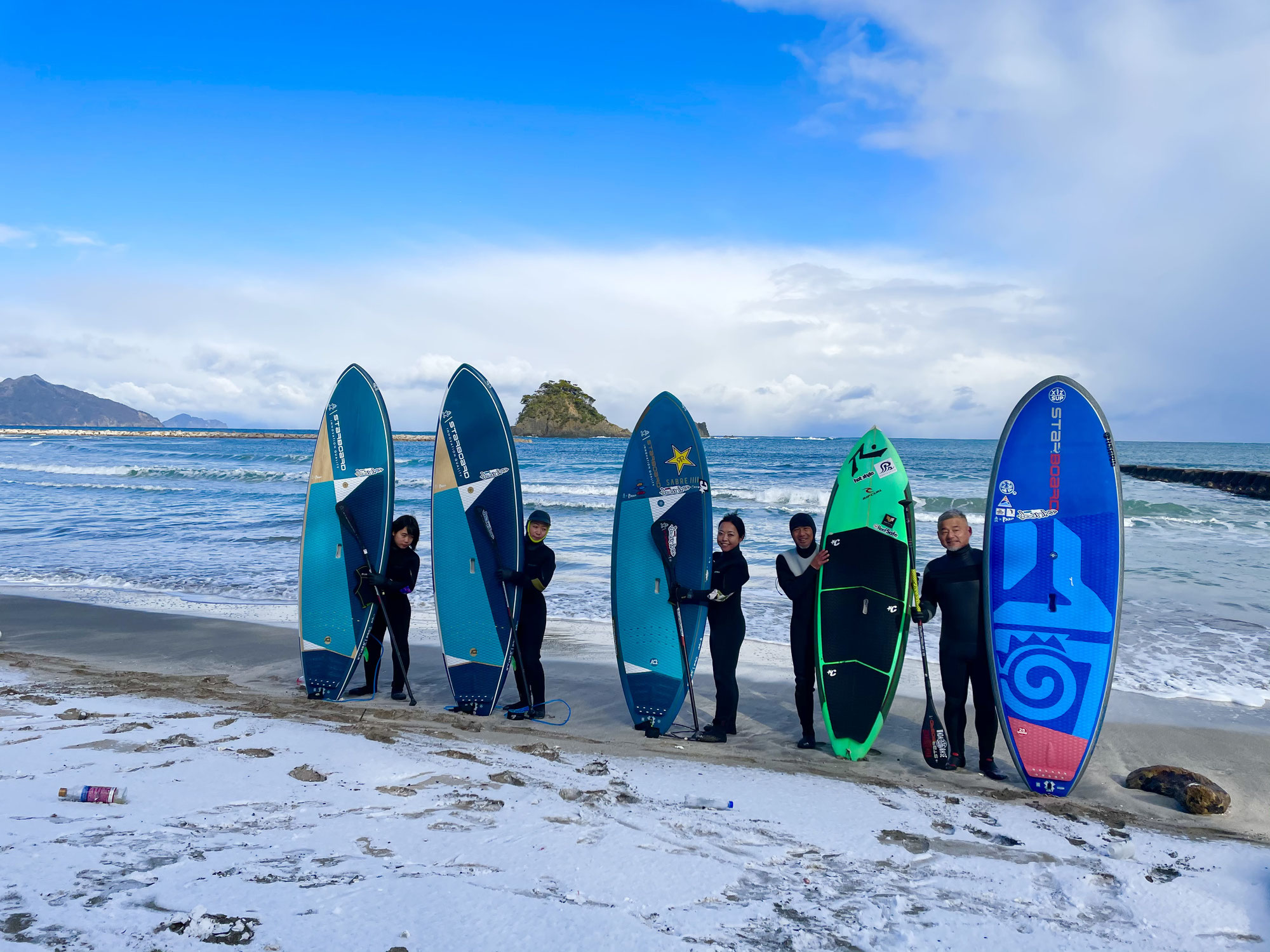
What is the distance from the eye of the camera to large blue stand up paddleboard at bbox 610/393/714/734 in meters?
4.77

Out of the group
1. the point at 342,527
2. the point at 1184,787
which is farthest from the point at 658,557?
the point at 1184,787

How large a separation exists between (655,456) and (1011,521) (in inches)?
89.3

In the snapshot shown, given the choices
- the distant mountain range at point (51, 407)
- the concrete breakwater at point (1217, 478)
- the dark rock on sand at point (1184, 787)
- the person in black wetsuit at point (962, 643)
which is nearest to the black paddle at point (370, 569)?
the person in black wetsuit at point (962, 643)

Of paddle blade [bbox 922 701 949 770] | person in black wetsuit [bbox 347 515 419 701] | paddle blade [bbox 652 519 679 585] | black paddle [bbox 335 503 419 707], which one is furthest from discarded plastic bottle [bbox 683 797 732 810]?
person in black wetsuit [bbox 347 515 419 701]

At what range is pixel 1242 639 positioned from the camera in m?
6.86

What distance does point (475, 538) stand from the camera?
205 inches

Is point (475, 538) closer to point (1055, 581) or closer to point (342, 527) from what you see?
point (342, 527)

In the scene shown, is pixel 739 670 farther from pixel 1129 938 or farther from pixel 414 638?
pixel 1129 938

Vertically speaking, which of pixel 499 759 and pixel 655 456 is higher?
pixel 655 456

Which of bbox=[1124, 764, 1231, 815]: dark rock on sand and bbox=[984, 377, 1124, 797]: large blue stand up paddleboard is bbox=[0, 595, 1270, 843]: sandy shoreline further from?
bbox=[984, 377, 1124, 797]: large blue stand up paddleboard

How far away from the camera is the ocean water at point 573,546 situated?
23.2 feet

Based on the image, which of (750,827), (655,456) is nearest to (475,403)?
(655,456)

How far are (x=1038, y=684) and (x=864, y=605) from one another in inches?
39.2

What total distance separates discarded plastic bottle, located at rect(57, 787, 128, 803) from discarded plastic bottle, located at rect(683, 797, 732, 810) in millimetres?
2329
